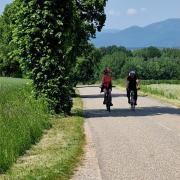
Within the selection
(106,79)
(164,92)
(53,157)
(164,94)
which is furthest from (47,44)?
(164,92)

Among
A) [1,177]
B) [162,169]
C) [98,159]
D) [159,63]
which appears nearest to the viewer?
[1,177]

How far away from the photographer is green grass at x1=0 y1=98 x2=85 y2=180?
34.0 ft

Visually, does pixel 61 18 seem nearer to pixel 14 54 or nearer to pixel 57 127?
pixel 14 54

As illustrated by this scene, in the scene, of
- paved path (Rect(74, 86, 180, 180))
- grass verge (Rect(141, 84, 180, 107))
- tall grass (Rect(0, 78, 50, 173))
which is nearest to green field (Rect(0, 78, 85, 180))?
tall grass (Rect(0, 78, 50, 173))

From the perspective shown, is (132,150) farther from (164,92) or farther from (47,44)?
(164,92)

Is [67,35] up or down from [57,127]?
up

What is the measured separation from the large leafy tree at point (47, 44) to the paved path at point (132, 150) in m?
2.71

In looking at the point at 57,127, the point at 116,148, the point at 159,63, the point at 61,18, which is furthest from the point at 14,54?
the point at 159,63

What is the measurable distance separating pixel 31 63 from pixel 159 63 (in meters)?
174

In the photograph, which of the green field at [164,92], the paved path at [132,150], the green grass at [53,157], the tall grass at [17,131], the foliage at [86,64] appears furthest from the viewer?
the foliage at [86,64]

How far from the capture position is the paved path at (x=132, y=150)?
10625 mm

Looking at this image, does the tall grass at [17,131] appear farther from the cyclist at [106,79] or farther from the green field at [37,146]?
the cyclist at [106,79]

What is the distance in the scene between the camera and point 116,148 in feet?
46.2

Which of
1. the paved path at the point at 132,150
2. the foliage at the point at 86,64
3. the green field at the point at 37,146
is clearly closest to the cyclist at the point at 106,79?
the paved path at the point at 132,150
